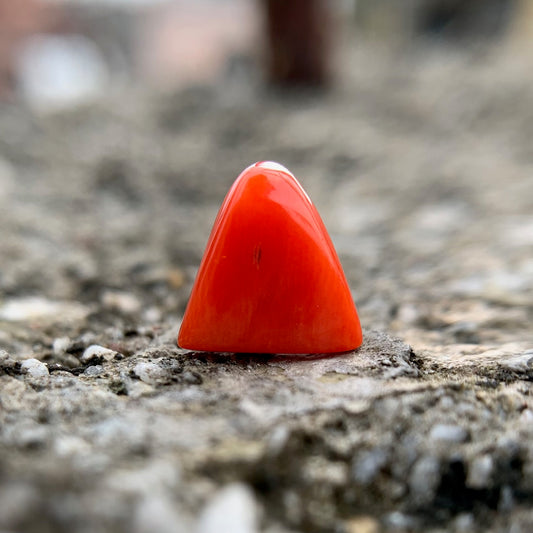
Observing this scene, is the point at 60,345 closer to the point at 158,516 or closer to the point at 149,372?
the point at 149,372

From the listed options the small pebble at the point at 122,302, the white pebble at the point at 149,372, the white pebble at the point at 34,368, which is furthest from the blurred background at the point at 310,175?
the white pebble at the point at 149,372

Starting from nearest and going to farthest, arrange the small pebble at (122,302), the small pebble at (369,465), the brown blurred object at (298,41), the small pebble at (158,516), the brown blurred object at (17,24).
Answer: the small pebble at (158,516)
the small pebble at (369,465)
the small pebble at (122,302)
the brown blurred object at (298,41)
the brown blurred object at (17,24)

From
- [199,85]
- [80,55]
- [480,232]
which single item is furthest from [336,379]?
[80,55]

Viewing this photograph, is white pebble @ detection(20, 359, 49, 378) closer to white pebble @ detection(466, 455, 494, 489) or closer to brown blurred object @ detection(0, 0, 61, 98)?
white pebble @ detection(466, 455, 494, 489)

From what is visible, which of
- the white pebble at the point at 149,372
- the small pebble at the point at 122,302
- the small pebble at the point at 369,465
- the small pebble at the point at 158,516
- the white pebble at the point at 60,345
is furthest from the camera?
the small pebble at the point at 122,302

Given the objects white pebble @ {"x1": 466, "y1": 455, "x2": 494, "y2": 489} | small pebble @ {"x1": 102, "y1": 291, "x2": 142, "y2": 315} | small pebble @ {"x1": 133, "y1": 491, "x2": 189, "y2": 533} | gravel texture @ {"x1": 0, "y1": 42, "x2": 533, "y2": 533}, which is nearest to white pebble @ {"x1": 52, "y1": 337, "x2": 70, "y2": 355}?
gravel texture @ {"x1": 0, "y1": 42, "x2": 533, "y2": 533}

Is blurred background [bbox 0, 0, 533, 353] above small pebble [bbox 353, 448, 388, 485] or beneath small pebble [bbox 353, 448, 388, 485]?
above

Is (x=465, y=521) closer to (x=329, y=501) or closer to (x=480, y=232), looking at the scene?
(x=329, y=501)

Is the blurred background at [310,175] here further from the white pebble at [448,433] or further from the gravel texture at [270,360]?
the white pebble at [448,433]
